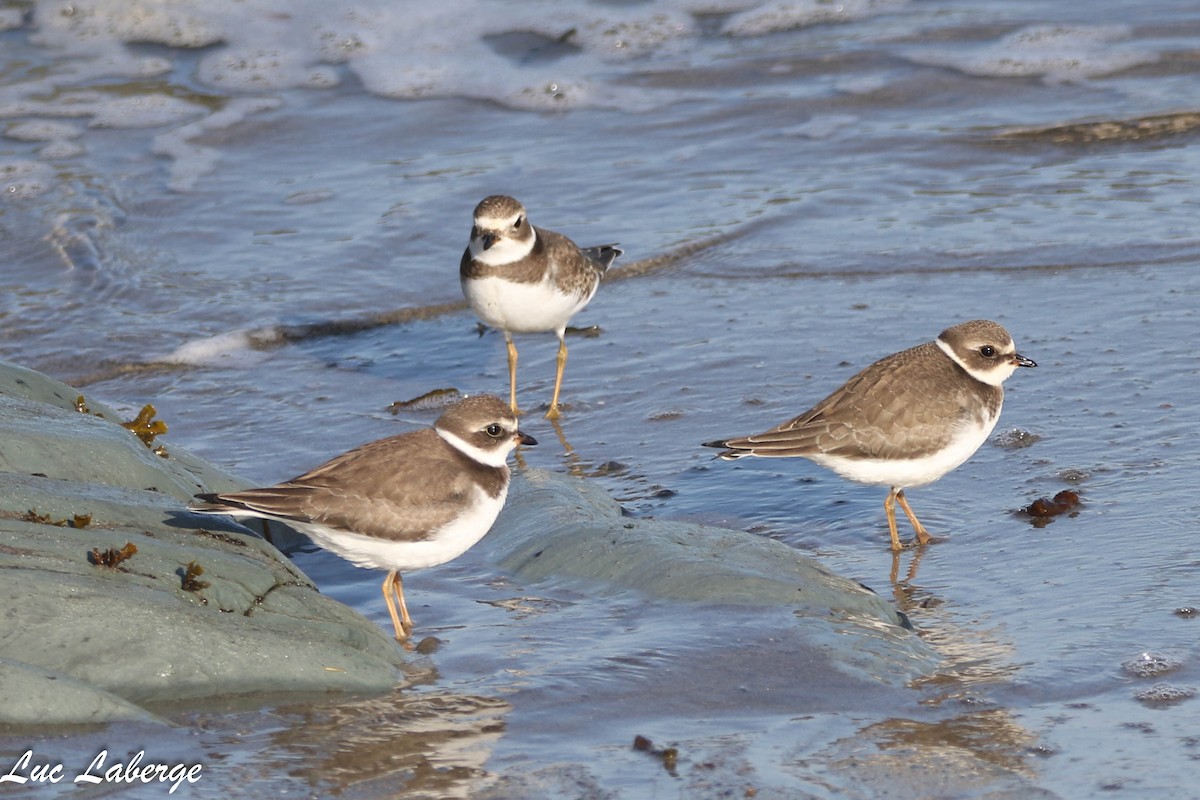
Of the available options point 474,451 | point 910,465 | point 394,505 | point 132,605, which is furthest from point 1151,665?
point 132,605

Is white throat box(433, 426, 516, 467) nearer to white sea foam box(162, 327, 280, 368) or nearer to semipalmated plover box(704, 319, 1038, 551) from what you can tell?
semipalmated plover box(704, 319, 1038, 551)

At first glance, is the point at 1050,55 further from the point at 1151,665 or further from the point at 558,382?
the point at 1151,665

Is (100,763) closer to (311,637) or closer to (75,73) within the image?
(311,637)

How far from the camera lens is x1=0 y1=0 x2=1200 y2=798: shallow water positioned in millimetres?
5156

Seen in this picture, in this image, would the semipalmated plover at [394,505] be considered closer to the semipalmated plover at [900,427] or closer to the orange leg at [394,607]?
the orange leg at [394,607]

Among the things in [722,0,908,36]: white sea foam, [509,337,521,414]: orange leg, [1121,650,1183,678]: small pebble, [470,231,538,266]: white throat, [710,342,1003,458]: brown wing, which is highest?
[722,0,908,36]: white sea foam

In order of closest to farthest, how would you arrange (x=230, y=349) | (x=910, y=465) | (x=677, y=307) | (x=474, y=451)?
(x=474, y=451) < (x=910, y=465) < (x=230, y=349) < (x=677, y=307)

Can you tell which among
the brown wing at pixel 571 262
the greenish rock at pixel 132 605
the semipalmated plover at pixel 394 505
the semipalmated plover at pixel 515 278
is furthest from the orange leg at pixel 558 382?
the greenish rock at pixel 132 605

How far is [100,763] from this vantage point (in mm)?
4730

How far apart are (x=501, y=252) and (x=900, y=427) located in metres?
3.51

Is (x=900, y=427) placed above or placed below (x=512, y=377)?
above

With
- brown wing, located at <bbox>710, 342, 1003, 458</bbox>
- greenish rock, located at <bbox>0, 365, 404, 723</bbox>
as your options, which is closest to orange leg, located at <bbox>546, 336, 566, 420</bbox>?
brown wing, located at <bbox>710, 342, 1003, 458</bbox>

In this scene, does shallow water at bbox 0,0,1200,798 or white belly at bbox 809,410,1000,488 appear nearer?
shallow water at bbox 0,0,1200,798

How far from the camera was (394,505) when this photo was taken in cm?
628
